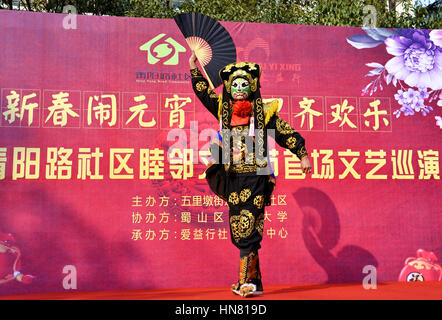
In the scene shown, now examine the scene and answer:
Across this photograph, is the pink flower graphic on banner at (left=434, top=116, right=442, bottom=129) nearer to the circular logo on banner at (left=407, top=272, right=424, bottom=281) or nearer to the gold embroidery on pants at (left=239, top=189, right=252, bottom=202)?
the circular logo on banner at (left=407, top=272, right=424, bottom=281)

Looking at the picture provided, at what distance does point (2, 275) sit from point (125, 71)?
1.72 meters

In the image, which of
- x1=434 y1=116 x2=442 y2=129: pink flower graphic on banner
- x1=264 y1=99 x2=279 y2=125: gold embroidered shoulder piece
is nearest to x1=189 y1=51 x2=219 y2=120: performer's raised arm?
x1=264 y1=99 x2=279 y2=125: gold embroidered shoulder piece

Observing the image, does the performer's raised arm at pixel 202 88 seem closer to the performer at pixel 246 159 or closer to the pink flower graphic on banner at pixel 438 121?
the performer at pixel 246 159

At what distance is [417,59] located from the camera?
3982mm

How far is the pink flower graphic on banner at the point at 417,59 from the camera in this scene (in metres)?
3.96

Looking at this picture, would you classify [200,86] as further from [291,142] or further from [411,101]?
[411,101]

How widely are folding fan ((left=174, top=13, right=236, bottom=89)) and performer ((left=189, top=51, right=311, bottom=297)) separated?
142 millimetres

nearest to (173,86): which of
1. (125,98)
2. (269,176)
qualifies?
(125,98)

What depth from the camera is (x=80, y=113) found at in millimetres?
3572

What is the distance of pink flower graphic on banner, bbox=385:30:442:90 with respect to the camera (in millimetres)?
3965

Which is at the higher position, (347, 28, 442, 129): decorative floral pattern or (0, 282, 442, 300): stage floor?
(347, 28, 442, 129): decorative floral pattern

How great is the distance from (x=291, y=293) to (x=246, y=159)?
97 cm

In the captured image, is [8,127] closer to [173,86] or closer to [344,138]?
[173,86]

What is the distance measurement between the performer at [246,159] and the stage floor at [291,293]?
25 cm
